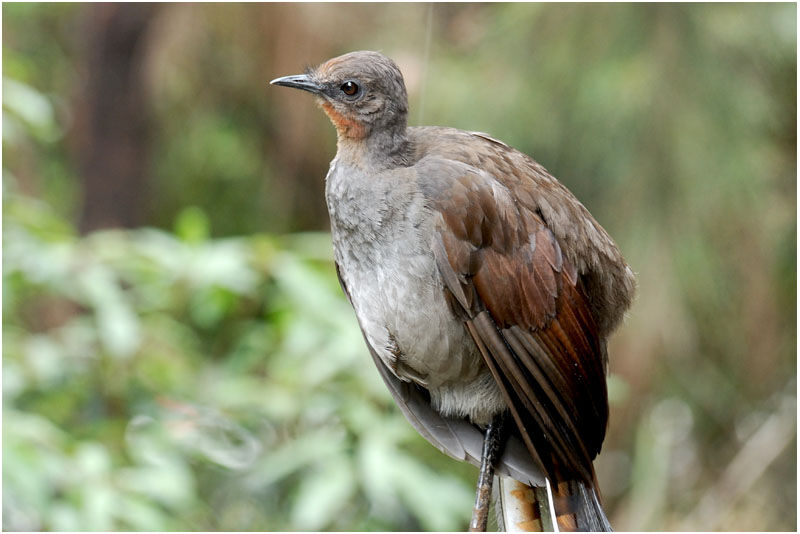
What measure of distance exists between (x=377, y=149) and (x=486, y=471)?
0.84 metres

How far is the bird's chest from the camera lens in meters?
2.11

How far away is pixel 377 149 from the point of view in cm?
212

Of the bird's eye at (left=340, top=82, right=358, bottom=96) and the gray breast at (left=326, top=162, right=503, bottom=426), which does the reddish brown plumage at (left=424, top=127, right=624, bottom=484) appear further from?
the bird's eye at (left=340, top=82, right=358, bottom=96)

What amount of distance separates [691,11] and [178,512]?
10.0 ft

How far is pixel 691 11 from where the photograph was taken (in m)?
4.18

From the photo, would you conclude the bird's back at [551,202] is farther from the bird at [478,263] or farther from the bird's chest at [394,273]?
the bird's chest at [394,273]

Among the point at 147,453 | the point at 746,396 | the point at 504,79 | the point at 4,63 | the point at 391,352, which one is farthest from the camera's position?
the point at 746,396

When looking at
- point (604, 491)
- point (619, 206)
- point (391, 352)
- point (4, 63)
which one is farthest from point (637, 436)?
point (4, 63)

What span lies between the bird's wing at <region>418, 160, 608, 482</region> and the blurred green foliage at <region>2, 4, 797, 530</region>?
640mm

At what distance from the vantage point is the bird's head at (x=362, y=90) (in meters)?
2.07

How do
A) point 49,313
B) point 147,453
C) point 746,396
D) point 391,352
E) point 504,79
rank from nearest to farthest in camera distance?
point 391,352 < point 147,453 < point 504,79 < point 746,396 < point 49,313

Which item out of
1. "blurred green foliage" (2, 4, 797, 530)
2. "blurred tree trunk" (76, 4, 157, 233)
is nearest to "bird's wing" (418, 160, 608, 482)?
"blurred green foliage" (2, 4, 797, 530)

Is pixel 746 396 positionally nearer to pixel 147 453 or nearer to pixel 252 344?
pixel 252 344

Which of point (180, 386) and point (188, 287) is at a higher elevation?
point (188, 287)
